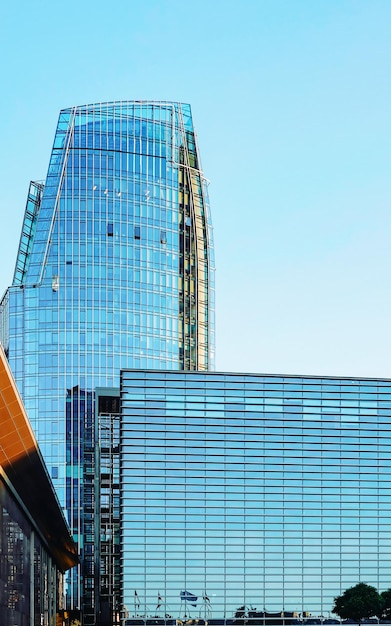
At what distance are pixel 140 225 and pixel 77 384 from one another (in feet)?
84.1

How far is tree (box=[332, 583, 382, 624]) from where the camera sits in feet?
395

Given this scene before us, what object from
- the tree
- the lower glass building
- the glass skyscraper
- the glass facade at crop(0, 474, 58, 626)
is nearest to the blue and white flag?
the tree

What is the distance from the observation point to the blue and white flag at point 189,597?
124562 millimetres

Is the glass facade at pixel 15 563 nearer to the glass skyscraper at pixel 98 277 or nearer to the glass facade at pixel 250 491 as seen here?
the glass facade at pixel 250 491

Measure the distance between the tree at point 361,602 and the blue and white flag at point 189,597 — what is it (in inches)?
648

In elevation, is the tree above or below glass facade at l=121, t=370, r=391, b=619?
below

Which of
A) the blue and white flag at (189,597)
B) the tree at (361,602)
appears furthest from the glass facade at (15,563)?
the tree at (361,602)

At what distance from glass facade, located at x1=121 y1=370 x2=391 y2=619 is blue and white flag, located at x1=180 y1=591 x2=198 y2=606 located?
0.11 metres

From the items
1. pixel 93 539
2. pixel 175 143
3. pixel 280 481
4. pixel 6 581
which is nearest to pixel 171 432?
pixel 280 481

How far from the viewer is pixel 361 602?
395 ft

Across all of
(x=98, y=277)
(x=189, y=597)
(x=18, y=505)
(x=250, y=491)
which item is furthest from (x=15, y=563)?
(x=98, y=277)

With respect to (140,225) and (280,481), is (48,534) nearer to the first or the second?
(280,481)

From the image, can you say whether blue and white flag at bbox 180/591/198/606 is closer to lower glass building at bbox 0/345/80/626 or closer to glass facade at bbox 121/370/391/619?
glass facade at bbox 121/370/391/619

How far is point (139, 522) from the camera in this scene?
404 ft
